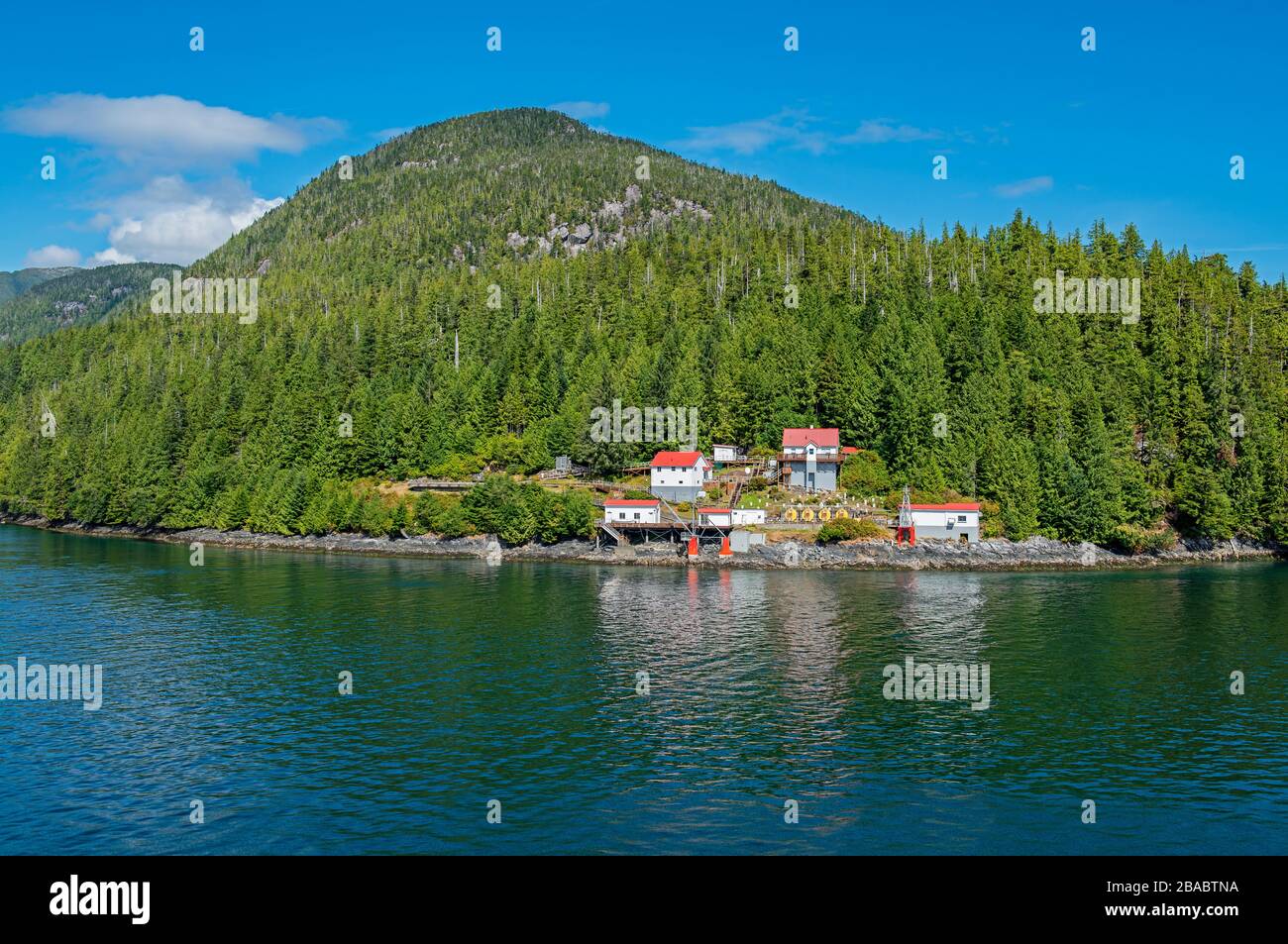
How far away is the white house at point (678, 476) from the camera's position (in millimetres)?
103500

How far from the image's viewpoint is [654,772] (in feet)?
105

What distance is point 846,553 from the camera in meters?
90.0

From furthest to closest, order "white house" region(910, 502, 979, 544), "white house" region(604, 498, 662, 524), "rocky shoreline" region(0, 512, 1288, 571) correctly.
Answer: "white house" region(604, 498, 662, 524)
"white house" region(910, 502, 979, 544)
"rocky shoreline" region(0, 512, 1288, 571)

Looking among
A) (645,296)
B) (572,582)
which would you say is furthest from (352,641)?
(645,296)

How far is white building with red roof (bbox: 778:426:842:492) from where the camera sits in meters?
104

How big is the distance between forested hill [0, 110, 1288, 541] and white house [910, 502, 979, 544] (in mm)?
4717

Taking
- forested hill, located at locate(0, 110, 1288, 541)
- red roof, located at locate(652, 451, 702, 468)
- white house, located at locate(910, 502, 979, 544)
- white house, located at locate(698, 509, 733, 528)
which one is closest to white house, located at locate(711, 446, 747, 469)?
forested hill, located at locate(0, 110, 1288, 541)

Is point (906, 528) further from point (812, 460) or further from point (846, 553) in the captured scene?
point (812, 460)

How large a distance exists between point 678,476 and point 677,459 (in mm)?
2239

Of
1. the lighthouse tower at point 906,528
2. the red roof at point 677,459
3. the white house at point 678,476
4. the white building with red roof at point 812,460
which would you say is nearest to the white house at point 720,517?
the white house at point 678,476

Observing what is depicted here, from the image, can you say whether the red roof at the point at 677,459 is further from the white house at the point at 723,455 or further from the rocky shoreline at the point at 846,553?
the rocky shoreline at the point at 846,553

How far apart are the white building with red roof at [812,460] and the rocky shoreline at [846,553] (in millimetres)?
14783

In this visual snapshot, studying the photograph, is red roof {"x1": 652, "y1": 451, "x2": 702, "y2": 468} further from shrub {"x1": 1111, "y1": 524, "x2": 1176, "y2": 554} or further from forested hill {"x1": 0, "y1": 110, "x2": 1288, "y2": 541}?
shrub {"x1": 1111, "y1": 524, "x2": 1176, "y2": 554}
